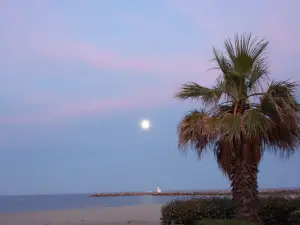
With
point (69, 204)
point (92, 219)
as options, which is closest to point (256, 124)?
point (92, 219)

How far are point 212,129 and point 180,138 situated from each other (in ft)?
4.46

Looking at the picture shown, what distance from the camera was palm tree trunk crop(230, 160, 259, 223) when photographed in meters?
13.4

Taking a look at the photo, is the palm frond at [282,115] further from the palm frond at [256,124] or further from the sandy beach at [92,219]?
the sandy beach at [92,219]

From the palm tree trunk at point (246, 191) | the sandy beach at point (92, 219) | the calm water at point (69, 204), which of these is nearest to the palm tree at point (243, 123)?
the palm tree trunk at point (246, 191)

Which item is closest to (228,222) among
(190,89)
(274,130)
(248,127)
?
(248,127)

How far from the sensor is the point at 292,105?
13641mm

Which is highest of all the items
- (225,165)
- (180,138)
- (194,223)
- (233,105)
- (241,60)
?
(241,60)

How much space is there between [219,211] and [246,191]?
2598 millimetres

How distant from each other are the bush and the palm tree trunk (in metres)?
1.88

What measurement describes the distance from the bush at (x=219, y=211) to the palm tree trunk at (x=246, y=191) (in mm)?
1877

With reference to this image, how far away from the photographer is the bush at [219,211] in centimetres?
1555

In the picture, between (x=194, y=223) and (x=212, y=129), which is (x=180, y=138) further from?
(x=194, y=223)

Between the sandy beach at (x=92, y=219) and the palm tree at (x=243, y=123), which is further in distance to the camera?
the sandy beach at (x=92, y=219)

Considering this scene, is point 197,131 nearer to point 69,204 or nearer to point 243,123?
point 243,123
